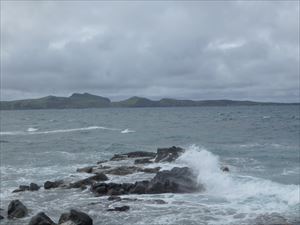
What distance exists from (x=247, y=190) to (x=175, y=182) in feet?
15.4

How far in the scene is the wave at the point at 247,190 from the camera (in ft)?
83.7

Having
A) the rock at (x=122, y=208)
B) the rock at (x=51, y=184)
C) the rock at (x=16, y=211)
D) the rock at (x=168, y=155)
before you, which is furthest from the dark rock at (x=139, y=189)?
the rock at (x=168, y=155)

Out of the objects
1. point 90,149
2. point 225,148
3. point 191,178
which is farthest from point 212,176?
point 90,149

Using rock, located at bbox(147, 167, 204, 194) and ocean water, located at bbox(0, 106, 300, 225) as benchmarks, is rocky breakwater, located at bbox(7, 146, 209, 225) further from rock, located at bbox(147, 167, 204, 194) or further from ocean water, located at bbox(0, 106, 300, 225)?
ocean water, located at bbox(0, 106, 300, 225)

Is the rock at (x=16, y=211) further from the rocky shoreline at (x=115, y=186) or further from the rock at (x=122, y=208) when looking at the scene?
the rock at (x=122, y=208)

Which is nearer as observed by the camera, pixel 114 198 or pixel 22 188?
pixel 114 198

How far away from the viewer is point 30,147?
58.5m

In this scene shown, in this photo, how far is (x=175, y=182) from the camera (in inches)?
1145

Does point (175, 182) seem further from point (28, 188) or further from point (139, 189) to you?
point (28, 188)

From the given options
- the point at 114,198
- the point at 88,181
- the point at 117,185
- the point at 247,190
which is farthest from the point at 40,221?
the point at 247,190

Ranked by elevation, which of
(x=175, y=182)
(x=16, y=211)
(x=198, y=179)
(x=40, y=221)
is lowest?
(x=16, y=211)

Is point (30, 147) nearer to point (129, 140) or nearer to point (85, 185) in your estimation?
point (129, 140)

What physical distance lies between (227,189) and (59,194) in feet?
36.7

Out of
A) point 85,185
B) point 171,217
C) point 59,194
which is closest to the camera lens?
point 171,217
